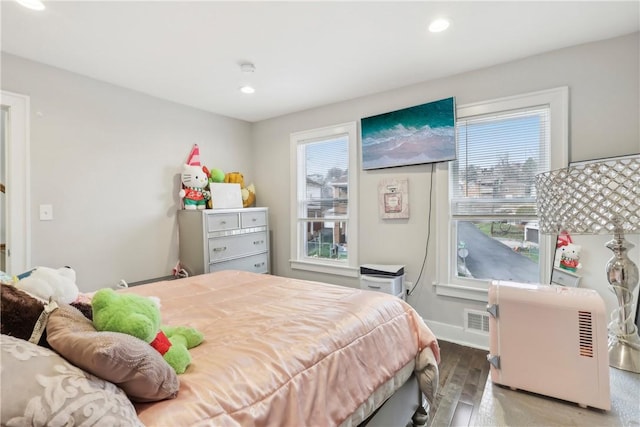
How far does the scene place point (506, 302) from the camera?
3.19 ft

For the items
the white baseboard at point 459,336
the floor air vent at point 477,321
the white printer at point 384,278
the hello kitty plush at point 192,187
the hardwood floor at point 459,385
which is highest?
the hello kitty plush at point 192,187

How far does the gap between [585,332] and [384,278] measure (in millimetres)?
1952

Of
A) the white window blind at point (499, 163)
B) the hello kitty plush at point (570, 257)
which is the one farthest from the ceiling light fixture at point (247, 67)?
the hello kitty plush at point (570, 257)

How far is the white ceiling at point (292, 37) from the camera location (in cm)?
180

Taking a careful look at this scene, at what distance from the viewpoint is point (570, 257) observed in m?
1.90

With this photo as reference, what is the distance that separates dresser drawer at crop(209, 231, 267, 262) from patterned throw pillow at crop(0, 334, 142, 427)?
252 cm

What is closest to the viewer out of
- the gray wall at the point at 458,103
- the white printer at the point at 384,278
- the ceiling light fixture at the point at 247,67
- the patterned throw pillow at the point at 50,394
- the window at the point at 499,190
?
the patterned throw pillow at the point at 50,394

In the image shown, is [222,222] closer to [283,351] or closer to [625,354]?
[283,351]

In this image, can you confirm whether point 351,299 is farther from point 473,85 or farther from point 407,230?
point 473,85

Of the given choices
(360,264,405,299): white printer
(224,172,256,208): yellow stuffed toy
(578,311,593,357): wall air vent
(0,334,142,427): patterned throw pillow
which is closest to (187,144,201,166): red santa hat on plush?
(224,172,256,208): yellow stuffed toy

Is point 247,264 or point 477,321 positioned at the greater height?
point 247,264

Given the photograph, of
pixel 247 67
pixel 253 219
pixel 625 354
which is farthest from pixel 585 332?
pixel 253 219

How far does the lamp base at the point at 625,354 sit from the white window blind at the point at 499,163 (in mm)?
1712

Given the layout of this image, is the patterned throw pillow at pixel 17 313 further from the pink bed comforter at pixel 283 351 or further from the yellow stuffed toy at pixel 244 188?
the yellow stuffed toy at pixel 244 188
